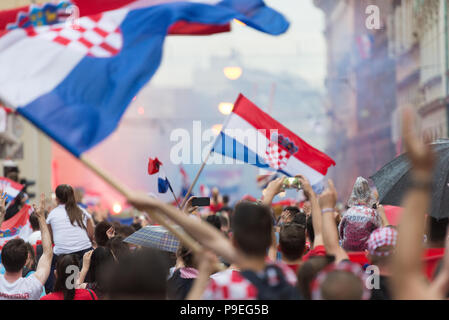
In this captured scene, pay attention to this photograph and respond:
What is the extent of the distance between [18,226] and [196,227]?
6207mm

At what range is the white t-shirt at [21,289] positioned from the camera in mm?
5668

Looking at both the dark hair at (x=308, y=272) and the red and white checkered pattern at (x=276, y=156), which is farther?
the red and white checkered pattern at (x=276, y=156)

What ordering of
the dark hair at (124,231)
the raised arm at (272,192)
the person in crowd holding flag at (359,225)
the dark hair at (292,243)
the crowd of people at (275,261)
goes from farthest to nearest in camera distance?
1. the dark hair at (124,231)
2. the person in crowd holding flag at (359,225)
3. the raised arm at (272,192)
4. the dark hair at (292,243)
5. the crowd of people at (275,261)

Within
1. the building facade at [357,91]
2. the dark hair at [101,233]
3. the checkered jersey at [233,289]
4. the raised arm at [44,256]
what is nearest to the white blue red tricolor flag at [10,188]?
the dark hair at [101,233]

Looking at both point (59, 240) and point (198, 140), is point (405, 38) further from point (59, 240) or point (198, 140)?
point (59, 240)

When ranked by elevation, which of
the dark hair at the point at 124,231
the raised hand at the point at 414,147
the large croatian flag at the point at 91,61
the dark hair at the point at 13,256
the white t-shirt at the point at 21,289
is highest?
the large croatian flag at the point at 91,61

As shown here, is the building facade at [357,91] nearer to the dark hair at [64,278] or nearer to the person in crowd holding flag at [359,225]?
the person in crowd holding flag at [359,225]

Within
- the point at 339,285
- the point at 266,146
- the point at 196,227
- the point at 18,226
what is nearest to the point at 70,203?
the point at 18,226

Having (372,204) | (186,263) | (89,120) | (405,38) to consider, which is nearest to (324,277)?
(89,120)

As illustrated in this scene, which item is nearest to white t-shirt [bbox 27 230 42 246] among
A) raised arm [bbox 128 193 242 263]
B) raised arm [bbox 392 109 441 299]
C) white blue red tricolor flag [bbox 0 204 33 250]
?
white blue red tricolor flag [bbox 0 204 33 250]

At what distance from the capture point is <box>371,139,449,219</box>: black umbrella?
246 inches

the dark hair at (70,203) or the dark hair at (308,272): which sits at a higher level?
the dark hair at (70,203)

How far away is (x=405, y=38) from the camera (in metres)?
45.8

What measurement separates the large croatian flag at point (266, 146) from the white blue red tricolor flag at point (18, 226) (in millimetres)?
2990
